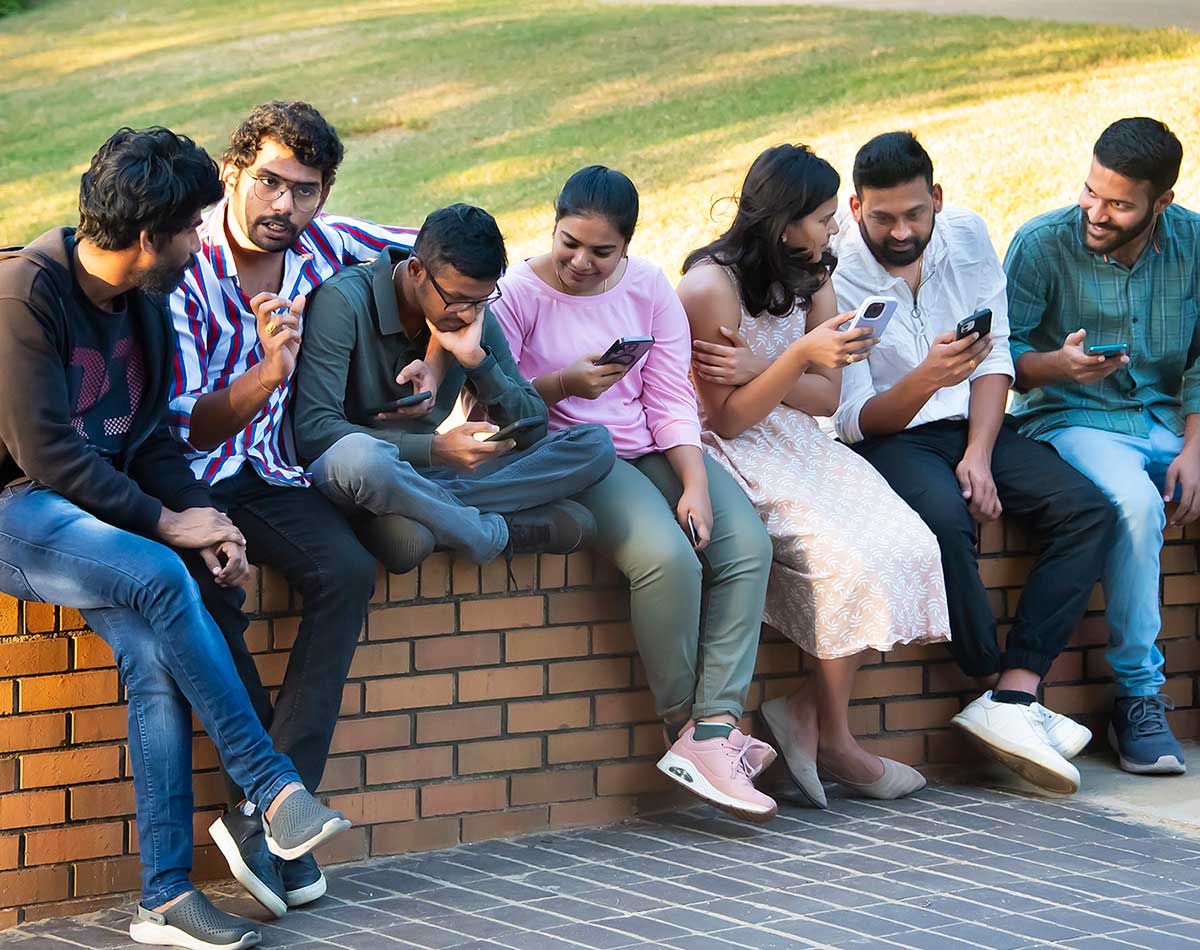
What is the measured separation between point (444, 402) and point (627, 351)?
1.55ft

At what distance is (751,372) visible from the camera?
457cm

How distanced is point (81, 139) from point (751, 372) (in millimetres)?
13492

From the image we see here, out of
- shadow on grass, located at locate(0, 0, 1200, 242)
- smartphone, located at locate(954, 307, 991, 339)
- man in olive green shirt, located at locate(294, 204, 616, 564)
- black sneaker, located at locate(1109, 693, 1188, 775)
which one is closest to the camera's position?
man in olive green shirt, located at locate(294, 204, 616, 564)

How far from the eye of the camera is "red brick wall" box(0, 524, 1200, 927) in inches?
147

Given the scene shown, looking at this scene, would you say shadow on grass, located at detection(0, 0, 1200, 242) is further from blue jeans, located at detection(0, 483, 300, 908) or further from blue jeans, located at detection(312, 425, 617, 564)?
blue jeans, located at detection(0, 483, 300, 908)

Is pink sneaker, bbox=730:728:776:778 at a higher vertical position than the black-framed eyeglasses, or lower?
lower

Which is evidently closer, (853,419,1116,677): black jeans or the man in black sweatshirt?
the man in black sweatshirt

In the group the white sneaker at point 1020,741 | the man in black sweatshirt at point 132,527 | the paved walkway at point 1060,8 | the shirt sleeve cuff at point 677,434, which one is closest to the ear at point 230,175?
the man in black sweatshirt at point 132,527

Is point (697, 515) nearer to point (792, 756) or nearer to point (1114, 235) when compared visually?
point (792, 756)

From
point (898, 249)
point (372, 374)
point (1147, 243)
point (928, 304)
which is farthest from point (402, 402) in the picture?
point (1147, 243)

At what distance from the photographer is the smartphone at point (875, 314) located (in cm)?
442

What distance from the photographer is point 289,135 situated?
3996 millimetres

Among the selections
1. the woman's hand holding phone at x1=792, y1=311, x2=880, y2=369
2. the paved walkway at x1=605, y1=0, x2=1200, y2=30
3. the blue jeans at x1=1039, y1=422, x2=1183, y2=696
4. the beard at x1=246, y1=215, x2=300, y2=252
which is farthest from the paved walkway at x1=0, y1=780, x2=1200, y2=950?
the paved walkway at x1=605, y1=0, x2=1200, y2=30

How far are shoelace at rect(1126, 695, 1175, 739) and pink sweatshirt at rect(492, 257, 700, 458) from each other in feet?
4.81
